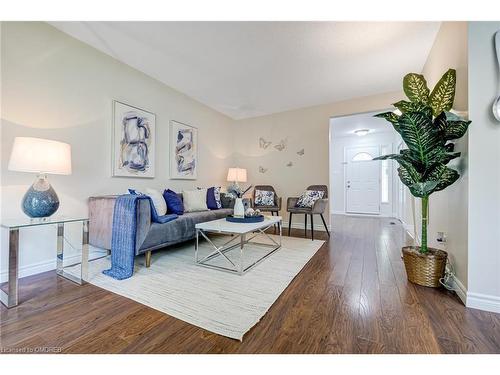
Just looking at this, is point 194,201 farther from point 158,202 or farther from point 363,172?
point 363,172

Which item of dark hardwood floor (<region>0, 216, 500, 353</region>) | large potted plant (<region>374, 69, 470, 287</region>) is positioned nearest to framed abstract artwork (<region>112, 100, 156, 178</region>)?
dark hardwood floor (<region>0, 216, 500, 353</region>)

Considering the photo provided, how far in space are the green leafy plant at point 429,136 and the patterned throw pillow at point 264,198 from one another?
101 inches

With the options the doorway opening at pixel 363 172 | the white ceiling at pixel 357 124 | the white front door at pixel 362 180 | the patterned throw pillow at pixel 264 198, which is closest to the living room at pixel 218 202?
the patterned throw pillow at pixel 264 198

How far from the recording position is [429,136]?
66.0 inches

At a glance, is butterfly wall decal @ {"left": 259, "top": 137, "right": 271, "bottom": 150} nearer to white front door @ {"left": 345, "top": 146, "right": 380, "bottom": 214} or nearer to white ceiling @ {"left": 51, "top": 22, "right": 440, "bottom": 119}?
white ceiling @ {"left": 51, "top": 22, "right": 440, "bottom": 119}

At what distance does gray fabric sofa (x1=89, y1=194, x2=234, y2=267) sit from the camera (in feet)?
6.91

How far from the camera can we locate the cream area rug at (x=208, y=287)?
1.39 metres

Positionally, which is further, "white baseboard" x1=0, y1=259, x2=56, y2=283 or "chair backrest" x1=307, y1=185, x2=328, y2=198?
"chair backrest" x1=307, y1=185, x2=328, y2=198

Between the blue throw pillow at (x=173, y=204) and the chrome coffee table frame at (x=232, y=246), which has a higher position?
the blue throw pillow at (x=173, y=204)

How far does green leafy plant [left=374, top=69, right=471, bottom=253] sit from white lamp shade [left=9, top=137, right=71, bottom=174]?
8.98 feet

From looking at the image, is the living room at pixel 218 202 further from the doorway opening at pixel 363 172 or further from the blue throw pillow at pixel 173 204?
the doorway opening at pixel 363 172

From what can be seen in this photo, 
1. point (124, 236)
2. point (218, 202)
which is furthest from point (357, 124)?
point (124, 236)

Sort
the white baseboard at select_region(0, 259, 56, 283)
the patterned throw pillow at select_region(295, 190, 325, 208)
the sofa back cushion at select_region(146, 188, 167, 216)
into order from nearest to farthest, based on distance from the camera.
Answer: the white baseboard at select_region(0, 259, 56, 283)
the sofa back cushion at select_region(146, 188, 167, 216)
the patterned throw pillow at select_region(295, 190, 325, 208)
